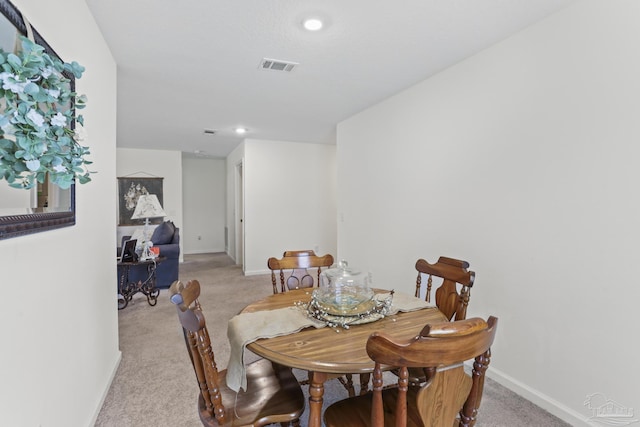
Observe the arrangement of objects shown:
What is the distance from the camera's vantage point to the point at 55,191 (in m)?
1.32

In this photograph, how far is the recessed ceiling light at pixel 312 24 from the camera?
1944mm

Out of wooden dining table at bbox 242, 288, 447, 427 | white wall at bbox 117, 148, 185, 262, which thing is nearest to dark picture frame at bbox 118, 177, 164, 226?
white wall at bbox 117, 148, 185, 262

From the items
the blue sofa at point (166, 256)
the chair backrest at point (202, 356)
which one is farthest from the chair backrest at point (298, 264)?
the blue sofa at point (166, 256)

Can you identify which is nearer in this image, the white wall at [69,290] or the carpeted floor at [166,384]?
the white wall at [69,290]

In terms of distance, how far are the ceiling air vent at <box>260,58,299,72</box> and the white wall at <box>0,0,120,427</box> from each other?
1.09 metres

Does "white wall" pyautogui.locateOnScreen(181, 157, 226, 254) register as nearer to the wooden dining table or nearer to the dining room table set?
the dining room table set

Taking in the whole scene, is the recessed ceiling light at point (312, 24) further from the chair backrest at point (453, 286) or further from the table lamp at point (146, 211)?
the table lamp at point (146, 211)

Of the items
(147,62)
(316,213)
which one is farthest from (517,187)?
(316,213)

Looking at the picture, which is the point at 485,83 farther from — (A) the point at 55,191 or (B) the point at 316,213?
(B) the point at 316,213

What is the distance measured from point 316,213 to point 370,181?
7.59ft

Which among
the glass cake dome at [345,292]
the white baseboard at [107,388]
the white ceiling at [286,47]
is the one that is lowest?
the white baseboard at [107,388]

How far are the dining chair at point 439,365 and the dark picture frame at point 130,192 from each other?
6396 millimetres

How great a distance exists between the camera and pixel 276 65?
256 centimetres

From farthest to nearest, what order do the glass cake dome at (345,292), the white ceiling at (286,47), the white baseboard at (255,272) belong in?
the white baseboard at (255,272)
the white ceiling at (286,47)
the glass cake dome at (345,292)
